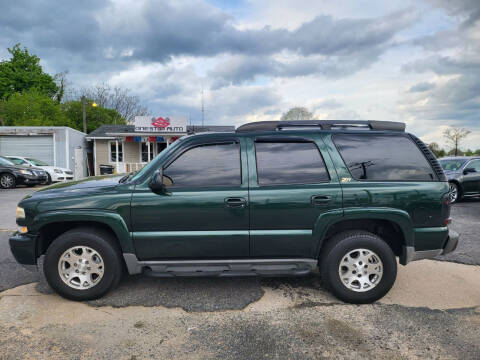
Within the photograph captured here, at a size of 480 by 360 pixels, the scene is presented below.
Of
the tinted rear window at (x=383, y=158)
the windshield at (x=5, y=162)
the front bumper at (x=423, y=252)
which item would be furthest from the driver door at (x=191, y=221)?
the windshield at (x=5, y=162)

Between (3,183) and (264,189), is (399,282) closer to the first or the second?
(264,189)

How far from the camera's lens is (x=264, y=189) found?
10.5ft

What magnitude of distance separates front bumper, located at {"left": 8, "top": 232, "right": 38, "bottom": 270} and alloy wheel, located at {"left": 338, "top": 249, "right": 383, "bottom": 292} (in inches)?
123

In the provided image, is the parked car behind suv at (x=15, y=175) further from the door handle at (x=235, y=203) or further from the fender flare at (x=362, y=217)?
the fender flare at (x=362, y=217)

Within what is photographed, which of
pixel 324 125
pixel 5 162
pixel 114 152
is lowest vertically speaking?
pixel 324 125

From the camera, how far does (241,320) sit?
2.94 metres

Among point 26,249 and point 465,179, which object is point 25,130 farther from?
point 465,179

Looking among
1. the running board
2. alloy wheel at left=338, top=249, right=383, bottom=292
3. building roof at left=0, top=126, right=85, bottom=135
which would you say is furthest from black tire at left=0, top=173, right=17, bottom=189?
alloy wheel at left=338, top=249, right=383, bottom=292

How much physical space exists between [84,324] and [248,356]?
153 centimetres

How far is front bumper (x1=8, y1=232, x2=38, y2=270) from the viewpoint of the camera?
10.7 feet

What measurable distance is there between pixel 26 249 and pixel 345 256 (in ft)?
10.7

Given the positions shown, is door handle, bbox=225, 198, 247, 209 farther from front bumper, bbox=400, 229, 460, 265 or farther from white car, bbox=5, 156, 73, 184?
white car, bbox=5, 156, 73, 184

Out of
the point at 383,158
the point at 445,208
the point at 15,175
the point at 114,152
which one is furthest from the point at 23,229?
the point at 114,152

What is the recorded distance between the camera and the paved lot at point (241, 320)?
249 centimetres
